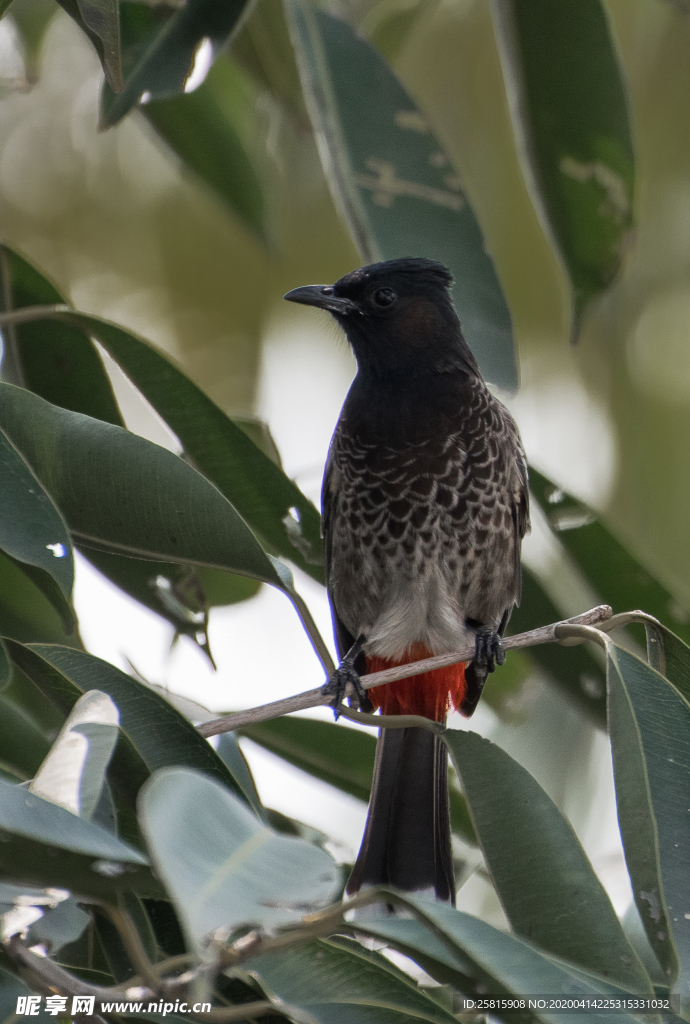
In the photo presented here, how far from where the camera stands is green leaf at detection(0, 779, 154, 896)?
41.4 inches

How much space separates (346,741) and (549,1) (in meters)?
1.64

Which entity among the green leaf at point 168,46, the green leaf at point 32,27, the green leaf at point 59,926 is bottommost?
the green leaf at point 59,926

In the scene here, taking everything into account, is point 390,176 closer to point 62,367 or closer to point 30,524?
point 62,367

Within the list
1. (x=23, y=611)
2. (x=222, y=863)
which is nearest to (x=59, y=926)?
(x=222, y=863)

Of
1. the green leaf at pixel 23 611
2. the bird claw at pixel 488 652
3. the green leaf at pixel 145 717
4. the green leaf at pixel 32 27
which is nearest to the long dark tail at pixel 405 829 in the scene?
the bird claw at pixel 488 652

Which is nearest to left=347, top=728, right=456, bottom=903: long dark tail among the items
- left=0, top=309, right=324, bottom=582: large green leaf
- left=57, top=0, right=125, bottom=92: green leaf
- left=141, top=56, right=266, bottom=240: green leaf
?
left=0, top=309, right=324, bottom=582: large green leaf

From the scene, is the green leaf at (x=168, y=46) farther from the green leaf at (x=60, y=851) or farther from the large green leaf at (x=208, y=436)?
the green leaf at (x=60, y=851)

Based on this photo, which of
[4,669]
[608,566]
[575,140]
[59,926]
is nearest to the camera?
[59,926]

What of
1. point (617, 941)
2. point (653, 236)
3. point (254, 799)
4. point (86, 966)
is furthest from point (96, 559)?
point (653, 236)

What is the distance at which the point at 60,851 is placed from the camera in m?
1.13

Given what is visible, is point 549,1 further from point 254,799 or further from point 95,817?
point 95,817

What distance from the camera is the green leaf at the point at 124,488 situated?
1.67 meters

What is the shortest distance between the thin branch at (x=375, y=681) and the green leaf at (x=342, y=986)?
0.39 meters

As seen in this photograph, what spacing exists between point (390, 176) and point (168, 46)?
52cm
